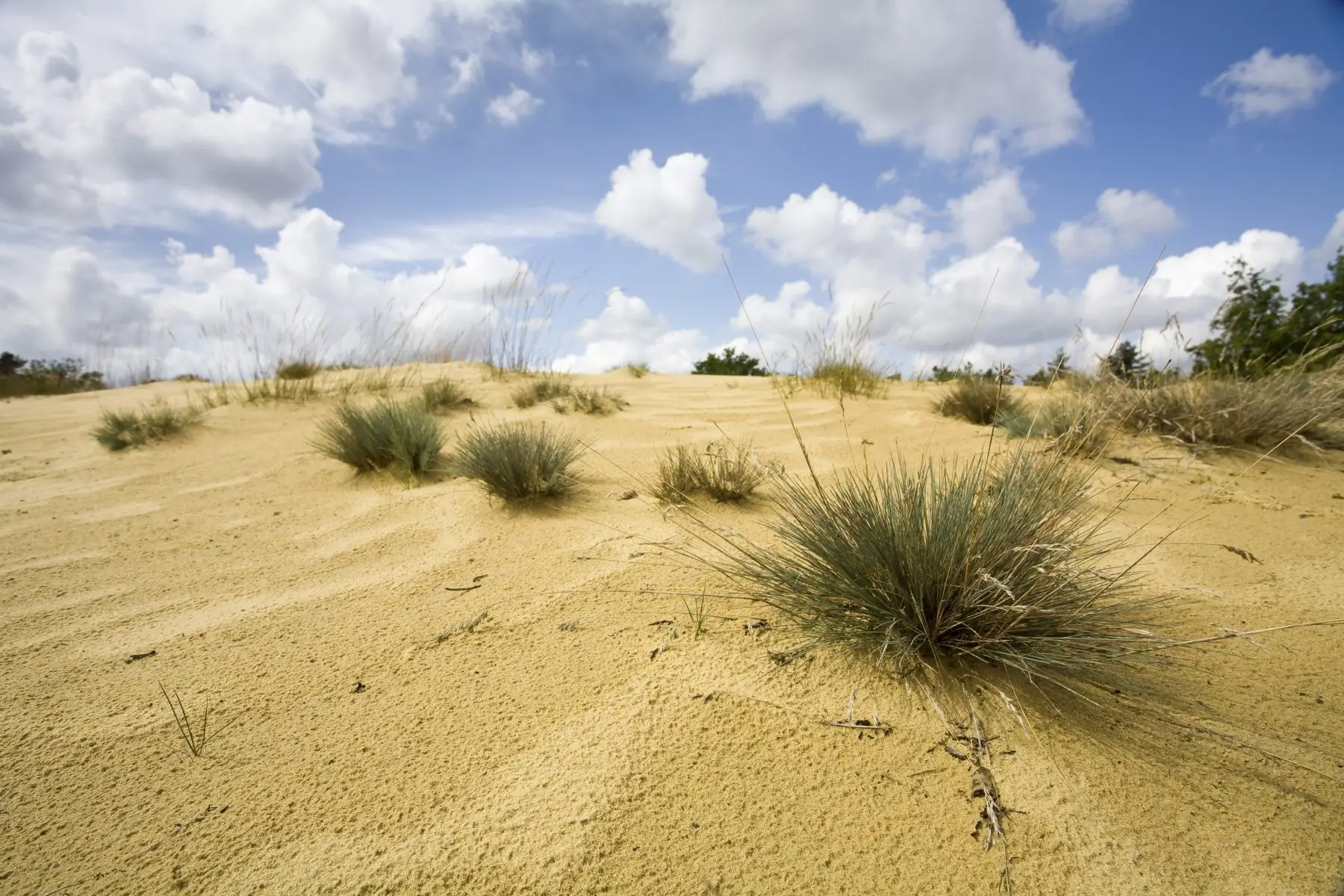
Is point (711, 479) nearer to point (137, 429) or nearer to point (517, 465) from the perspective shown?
point (517, 465)

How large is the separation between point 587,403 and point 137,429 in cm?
318

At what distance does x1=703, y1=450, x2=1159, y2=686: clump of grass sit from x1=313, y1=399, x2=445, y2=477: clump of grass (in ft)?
7.54

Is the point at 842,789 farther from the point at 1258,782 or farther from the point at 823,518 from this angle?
the point at 1258,782

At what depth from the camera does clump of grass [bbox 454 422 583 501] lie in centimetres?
279

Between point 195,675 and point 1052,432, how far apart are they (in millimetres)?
3984

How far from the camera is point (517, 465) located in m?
2.78

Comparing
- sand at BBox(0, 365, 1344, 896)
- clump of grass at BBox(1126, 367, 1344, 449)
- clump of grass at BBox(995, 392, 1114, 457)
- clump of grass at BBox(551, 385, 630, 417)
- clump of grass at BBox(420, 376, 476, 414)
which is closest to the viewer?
sand at BBox(0, 365, 1344, 896)

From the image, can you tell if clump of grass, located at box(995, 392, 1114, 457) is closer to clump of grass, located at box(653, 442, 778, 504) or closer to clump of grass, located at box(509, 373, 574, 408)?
clump of grass, located at box(653, 442, 778, 504)

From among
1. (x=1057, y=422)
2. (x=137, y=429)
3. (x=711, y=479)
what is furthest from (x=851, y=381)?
(x=137, y=429)

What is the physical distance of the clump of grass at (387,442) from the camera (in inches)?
134

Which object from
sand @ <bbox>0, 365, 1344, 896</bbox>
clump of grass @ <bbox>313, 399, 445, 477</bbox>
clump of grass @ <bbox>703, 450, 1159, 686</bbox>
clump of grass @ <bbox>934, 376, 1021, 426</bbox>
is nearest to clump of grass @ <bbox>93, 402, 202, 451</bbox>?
clump of grass @ <bbox>313, 399, 445, 477</bbox>

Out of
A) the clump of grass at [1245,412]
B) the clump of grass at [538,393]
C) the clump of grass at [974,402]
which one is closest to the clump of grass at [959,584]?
the clump of grass at [1245,412]

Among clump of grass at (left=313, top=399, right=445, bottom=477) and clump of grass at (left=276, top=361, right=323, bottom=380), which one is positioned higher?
clump of grass at (left=276, top=361, right=323, bottom=380)

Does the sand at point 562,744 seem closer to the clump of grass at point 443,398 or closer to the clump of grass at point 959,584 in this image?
the clump of grass at point 959,584
